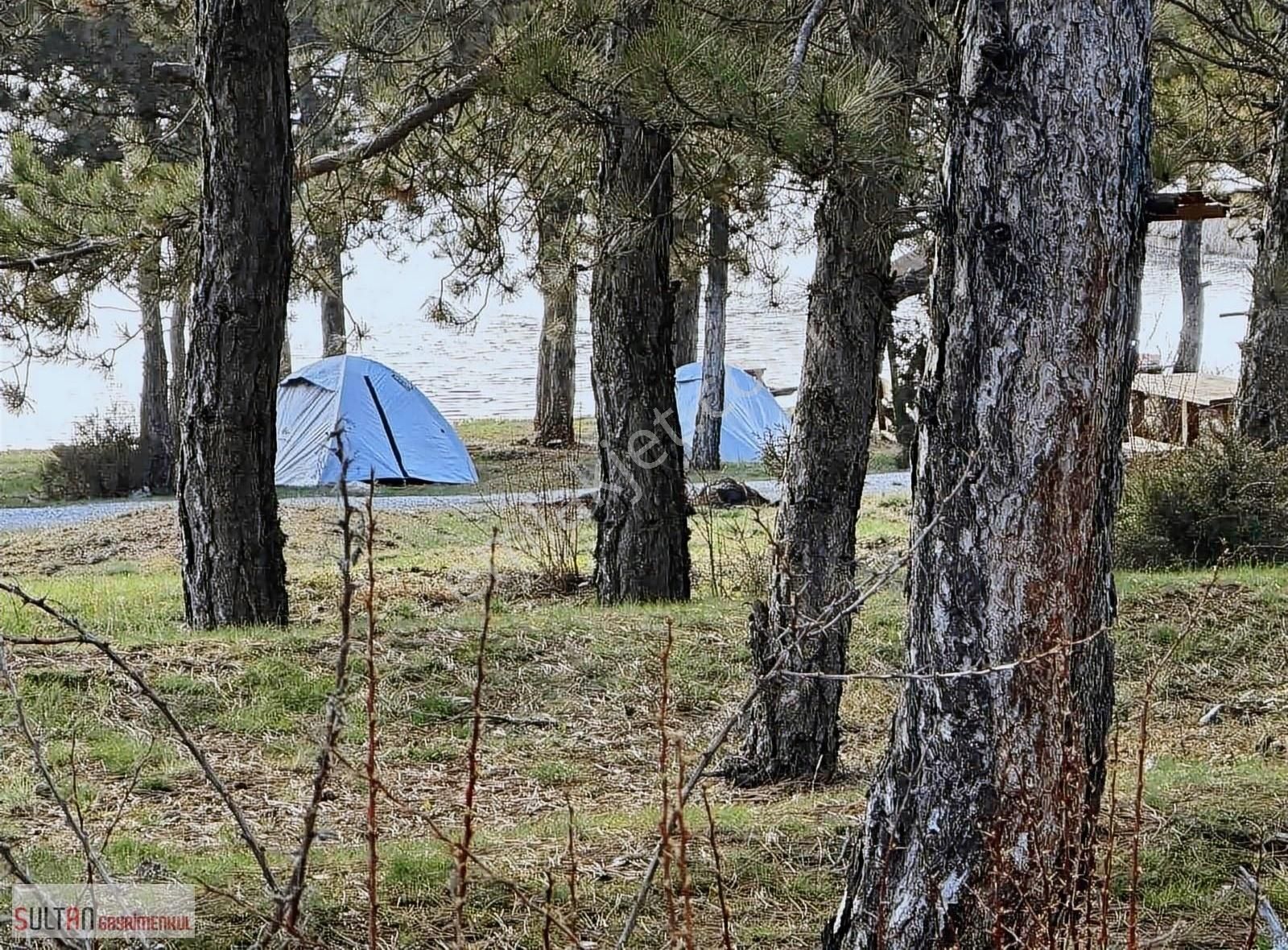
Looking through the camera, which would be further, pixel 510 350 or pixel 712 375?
pixel 510 350

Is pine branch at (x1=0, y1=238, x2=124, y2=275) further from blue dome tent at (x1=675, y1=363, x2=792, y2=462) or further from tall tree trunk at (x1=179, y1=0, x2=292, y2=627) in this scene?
blue dome tent at (x1=675, y1=363, x2=792, y2=462)

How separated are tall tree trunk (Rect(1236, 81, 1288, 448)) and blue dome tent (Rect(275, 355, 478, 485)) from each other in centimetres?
1046

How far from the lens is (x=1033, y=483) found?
2.80 metres

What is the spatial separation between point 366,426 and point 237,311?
1085cm

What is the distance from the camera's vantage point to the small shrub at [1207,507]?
31.6 ft

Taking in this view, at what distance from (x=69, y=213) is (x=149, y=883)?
6.09 metres

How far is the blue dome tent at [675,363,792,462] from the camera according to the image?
20.9 m

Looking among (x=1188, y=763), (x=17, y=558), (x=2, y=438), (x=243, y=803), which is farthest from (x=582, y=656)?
(x=2, y=438)

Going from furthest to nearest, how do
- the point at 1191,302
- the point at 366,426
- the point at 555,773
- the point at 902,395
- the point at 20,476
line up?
the point at 1191,302 < the point at 20,476 < the point at 902,395 < the point at 366,426 < the point at 555,773

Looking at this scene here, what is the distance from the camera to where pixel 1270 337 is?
1081 centimetres

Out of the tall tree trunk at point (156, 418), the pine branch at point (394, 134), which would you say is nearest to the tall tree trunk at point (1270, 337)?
the pine branch at point (394, 134)

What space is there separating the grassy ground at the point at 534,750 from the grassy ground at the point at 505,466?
24.5 feet

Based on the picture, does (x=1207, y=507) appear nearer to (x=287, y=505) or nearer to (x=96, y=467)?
(x=287, y=505)

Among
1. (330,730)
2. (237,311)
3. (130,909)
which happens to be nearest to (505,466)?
(237,311)
